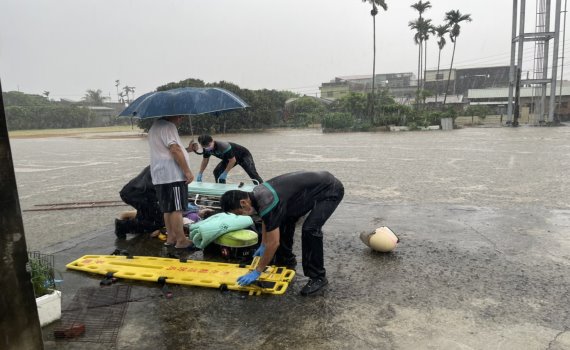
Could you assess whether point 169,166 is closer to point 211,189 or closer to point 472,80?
point 211,189

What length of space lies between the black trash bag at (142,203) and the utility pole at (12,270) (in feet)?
11.9

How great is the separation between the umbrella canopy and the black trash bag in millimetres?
920

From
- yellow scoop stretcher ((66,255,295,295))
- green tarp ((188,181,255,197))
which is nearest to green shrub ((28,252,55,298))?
yellow scoop stretcher ((66,255,295,295))

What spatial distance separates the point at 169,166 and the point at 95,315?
76.1 inches

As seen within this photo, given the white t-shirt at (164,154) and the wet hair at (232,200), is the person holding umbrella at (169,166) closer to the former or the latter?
the white t-shirt at (164,154)

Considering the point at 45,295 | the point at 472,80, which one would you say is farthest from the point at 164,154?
the point at 472,80

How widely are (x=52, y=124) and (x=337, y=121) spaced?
158 ft

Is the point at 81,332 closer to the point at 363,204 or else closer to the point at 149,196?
the point at 149,196

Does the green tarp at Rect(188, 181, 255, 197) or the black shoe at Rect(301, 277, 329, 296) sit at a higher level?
the green tarp at Rect(188, 181, 255, 197)

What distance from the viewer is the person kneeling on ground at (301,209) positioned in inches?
141

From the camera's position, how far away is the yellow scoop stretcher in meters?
4.08

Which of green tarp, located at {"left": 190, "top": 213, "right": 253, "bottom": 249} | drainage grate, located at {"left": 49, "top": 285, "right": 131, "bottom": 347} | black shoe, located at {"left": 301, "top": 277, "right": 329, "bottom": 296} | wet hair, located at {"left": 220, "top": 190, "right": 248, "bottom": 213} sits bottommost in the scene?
drainage grate, located at {"left": 49, "top": 285, "right": 131, "bottom": 347}

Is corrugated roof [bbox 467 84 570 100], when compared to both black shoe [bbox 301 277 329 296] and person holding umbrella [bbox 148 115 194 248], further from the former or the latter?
black shoe [bbox 301 277 329 296]

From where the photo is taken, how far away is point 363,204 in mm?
7918
